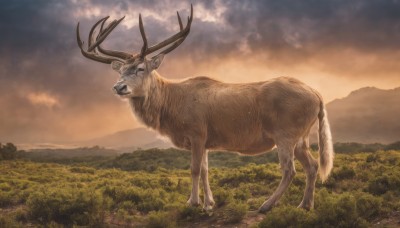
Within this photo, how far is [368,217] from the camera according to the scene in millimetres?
8758

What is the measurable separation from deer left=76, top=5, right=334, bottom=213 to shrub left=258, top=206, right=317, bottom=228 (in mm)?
1486

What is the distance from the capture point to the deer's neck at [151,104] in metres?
11.4

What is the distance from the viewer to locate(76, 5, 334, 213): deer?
10.1 m

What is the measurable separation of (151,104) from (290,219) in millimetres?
4814

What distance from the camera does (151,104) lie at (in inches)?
450

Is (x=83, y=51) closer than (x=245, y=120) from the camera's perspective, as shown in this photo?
No

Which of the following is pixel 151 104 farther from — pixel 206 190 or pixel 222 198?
pixel 222 198

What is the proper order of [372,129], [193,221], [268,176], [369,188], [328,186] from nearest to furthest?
[193,221], [369,188], [328,186], [268,176], [372,129]

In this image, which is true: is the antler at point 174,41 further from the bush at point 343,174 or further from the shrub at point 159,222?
the bush at point 343,174

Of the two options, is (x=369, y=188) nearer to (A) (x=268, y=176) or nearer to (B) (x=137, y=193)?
(A) (x=268, y=176)

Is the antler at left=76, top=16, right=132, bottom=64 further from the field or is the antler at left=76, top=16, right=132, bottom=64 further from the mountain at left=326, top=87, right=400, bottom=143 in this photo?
the mountain at left=326, top=87, right=400, bottom=143

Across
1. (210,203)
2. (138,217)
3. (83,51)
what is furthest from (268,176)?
(83,51)

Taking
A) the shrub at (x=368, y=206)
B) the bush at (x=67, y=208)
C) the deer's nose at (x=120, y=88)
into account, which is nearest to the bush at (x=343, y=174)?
the shrub at (x=368, y=206)

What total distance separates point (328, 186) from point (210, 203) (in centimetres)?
463
